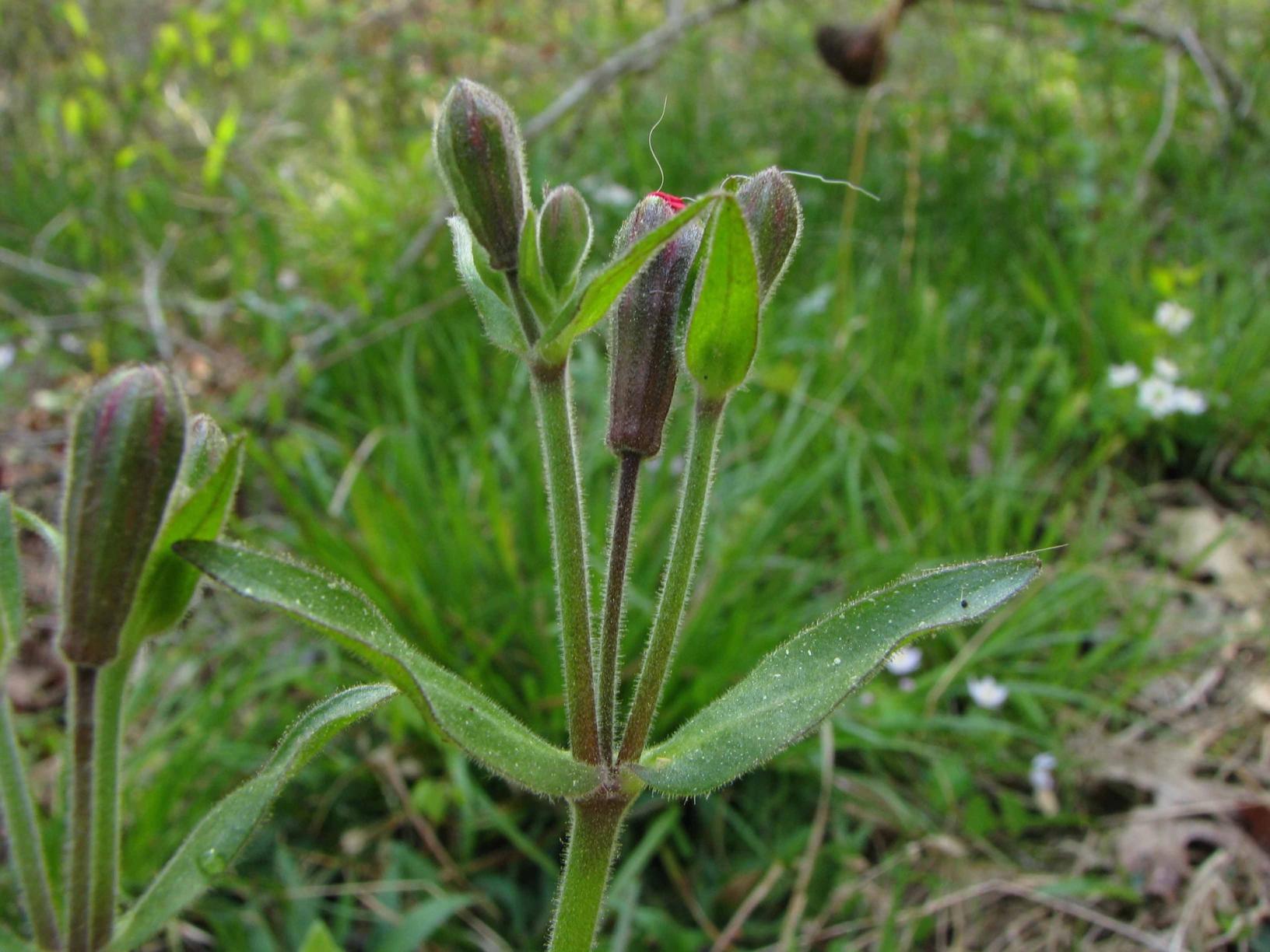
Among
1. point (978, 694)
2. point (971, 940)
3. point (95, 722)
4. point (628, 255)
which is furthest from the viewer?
point (978, 694)

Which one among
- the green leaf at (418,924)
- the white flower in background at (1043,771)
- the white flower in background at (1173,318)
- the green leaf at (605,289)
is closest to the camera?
the green leaf at (605,289)

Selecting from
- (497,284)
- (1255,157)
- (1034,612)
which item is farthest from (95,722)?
(1255,157)

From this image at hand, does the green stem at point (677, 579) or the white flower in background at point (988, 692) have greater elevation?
the green stem at point (677, 579)

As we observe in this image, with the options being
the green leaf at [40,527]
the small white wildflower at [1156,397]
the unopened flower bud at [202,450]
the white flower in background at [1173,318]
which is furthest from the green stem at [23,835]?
the white flower in background at [1173,318]

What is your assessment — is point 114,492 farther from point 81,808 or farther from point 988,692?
point 988,692

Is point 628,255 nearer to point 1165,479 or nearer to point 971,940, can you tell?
point 971,940

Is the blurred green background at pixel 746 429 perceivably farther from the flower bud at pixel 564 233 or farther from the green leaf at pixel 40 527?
the flower bud at pixel 564 233

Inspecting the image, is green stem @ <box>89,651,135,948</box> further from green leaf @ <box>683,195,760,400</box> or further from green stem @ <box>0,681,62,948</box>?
green leaf @ <box>683,195,760,400</box>
